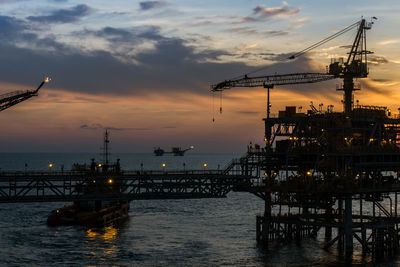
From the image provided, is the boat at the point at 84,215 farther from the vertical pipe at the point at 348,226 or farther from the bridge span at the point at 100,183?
the vertical pipe at the point at 348,226

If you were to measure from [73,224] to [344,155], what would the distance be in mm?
54075

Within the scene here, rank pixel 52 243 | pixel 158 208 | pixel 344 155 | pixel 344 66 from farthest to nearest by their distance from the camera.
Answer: pixel 158 208, pixel 344 66, pixel 52 243, pixel 344 155

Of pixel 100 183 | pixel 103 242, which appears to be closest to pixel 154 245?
pixel 103 242

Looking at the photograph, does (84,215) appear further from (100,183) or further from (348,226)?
(348,226)

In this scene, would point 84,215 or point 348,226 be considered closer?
point 348,226

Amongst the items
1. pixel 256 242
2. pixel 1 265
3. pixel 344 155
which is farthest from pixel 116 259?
pixel 344 155

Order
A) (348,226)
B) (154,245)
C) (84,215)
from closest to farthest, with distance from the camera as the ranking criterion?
(348,226)
(154,245)
(84,215)

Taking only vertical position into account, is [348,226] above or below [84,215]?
above

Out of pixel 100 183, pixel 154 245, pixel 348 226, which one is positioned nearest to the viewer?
pixel 348 226

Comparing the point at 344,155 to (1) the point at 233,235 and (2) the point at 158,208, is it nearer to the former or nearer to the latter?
(1) the point at 233,235

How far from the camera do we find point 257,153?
82.4 m

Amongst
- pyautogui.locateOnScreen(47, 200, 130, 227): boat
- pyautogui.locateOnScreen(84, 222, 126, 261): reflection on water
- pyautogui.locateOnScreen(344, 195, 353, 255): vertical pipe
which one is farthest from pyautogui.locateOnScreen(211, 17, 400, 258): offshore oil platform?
pyautogui.locateOnScreen(47, 200, 130, 227): boat

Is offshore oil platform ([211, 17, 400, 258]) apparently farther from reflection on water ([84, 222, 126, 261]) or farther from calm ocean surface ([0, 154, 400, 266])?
reflection on water ([84, 222, 126, 261])

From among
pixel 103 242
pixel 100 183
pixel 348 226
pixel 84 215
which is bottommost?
pixel 103 242
